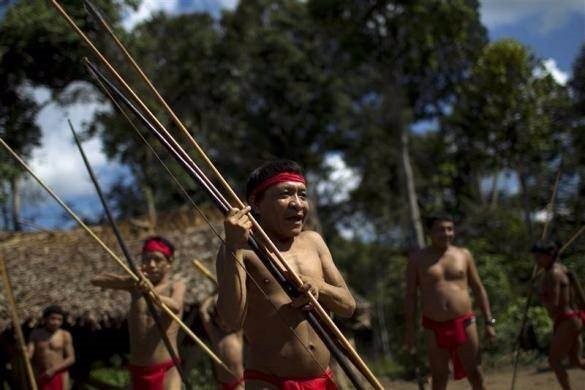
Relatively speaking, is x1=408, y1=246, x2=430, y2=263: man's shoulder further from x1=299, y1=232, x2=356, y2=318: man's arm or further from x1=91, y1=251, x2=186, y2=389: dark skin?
x1=299, y1=232, x2=356, y2=318: man's arm

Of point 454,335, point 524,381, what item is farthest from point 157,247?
point 524,381

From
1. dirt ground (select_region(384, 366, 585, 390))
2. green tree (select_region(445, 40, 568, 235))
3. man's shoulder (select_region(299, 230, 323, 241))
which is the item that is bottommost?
dirt ground (select_region(384, 366, 585, 390))

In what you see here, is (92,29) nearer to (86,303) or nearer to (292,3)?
(86,303)

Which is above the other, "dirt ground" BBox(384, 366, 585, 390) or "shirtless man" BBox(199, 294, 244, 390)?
"shirtless man" BBox(199, 294, 244, 390)

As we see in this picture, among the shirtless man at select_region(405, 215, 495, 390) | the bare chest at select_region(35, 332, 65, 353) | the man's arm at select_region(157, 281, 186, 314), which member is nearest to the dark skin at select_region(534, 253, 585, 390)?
the shirtless man at select_region(405, 215, 495, 390)

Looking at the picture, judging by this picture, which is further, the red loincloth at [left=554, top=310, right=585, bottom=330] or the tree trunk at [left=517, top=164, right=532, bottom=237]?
the tree trunk at [left=517, top=164, right=532, bottom=237]

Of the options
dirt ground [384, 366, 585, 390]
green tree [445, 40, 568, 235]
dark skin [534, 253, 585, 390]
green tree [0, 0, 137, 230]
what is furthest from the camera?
green tree [445, 40, 568, 235]

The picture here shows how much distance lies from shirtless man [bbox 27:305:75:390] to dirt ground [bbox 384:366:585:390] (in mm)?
4464

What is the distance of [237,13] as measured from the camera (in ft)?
76.3

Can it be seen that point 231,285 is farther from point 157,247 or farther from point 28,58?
point 28,58

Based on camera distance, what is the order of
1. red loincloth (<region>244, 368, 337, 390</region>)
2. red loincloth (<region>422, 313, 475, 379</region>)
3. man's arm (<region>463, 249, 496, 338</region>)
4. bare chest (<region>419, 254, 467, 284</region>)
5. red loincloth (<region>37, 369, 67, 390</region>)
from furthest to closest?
red loincloth (<region>37, 369, 67, 390</region>) → man's arm (<region>463, 249, 496, 338</region>) → bare chest (<region>419, 254, 467, 284</region>) → red loincloth (<region>422, 313, 475, 379</region>) → red loincloth (<region>244, 368, 337, 390</region>)

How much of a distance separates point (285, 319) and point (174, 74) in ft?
66.3

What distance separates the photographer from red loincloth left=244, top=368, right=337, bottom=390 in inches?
107

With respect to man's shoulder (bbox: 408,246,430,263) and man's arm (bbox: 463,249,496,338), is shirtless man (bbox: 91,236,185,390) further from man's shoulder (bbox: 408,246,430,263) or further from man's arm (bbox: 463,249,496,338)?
man's arm (bbox: 463,249,496,338)
